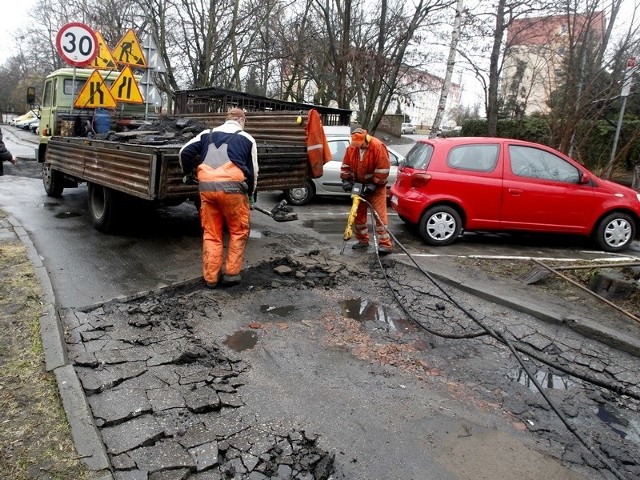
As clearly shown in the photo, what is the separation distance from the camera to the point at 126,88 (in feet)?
30.8

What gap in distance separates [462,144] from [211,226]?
162 inches

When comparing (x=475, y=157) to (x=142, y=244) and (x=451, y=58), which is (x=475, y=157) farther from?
(x=451, y=58)

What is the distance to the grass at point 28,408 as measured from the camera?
7.68 ft

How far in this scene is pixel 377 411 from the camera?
306cm

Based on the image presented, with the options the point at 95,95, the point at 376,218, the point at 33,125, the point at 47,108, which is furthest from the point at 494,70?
the point at 33,125

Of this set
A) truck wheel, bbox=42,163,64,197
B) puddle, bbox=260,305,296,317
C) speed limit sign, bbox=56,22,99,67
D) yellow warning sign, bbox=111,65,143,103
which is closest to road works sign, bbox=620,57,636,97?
puddle, bbox=260,305,296,317

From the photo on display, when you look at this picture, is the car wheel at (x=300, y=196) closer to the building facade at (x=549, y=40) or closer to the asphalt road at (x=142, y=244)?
the asphalt road at (x=142, y=244)

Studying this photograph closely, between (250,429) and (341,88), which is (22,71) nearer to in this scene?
(341,88)

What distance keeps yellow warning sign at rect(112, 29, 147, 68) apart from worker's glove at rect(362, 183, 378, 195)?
634 cm

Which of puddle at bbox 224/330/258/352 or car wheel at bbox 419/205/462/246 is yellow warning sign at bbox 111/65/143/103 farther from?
puddle at bbox 224/330/258/352

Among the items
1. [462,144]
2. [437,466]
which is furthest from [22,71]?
[437,466]

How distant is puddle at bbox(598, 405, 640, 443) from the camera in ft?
9.93

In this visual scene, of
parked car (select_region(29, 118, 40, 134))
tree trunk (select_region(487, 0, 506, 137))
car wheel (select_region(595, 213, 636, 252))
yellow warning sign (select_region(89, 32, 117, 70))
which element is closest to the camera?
car wheel (select_region(595, 213, 636, 252))

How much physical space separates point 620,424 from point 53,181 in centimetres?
990
